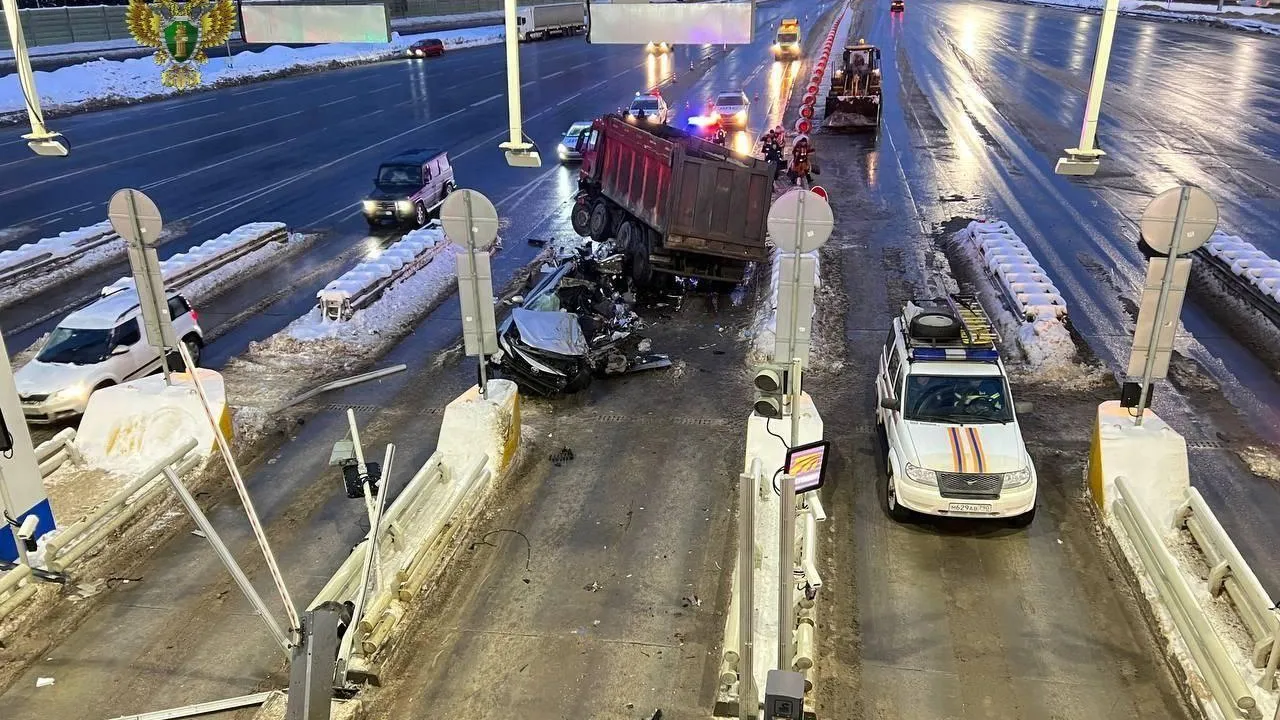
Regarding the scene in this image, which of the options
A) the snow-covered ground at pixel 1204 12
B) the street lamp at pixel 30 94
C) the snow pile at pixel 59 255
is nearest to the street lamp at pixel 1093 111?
the street lamp at pixel 30 94

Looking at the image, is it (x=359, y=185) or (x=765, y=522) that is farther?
(x=359, y=185)

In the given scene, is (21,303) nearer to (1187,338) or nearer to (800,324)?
(800,324)

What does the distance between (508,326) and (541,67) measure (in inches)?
1898

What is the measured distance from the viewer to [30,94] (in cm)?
1099

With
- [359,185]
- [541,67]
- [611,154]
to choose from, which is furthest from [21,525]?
[541,67]

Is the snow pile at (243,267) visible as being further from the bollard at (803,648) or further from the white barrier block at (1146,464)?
the white barrier block at (1146,464)

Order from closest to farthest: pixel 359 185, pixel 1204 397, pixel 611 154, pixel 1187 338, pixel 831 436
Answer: pixel 831 436
pixel 1204 397
pixel 1187 338
pixel 611 154
pixel 359 185

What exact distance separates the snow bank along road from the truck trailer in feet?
10.6

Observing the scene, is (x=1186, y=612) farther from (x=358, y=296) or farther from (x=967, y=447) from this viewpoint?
(x=358, y=296)

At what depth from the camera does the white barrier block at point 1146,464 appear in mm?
10406

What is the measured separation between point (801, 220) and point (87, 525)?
887 cm

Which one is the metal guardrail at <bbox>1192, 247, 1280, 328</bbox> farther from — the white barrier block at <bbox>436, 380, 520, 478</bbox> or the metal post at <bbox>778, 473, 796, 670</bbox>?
the metal post at <bbox>778, 473, 796, 670</bbox>

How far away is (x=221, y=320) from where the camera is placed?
18625 mm

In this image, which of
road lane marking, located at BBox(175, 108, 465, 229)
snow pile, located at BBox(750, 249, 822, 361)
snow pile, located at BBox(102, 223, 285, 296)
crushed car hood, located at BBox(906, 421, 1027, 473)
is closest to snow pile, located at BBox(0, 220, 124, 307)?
snow pile, located at BBox(102, 223, 285, 296)
